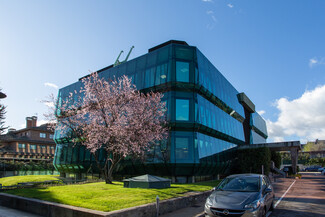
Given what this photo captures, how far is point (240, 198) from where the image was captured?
855 centimetres

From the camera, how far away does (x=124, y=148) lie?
65.3 feet

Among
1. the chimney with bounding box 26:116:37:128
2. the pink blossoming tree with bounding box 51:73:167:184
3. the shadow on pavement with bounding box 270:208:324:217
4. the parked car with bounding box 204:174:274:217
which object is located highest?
the chimney with bounding box 26:116:37:128

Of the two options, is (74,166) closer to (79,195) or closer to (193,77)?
(193,77)

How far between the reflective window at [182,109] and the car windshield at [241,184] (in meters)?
13.9

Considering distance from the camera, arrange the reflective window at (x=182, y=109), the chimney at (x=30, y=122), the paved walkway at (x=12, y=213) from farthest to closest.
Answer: the chimney at (x=30, y=122), the reflective window at (x=182, y=109), the paved walkway at (x=12, y=213)

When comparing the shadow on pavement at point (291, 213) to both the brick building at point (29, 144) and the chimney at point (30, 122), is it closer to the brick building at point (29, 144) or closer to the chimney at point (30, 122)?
the brick building at point (29, 144)

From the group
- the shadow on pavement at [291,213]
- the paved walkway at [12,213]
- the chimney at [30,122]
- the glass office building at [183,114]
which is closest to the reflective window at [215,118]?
the glass office building at [183,114]

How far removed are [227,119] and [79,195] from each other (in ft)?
88.0

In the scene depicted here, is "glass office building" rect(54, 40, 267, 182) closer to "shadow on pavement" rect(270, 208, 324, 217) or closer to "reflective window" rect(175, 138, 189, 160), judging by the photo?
"reflective window" rect(175, 138, 189, 160)

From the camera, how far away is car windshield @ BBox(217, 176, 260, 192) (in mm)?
9598

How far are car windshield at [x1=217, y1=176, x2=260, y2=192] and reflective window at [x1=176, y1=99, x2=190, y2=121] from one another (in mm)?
13933

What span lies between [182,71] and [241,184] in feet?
55.4

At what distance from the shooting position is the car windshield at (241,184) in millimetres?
9598

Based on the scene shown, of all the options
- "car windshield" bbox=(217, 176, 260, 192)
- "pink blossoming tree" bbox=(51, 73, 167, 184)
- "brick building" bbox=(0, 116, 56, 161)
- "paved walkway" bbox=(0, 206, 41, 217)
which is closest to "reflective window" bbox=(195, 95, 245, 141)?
"pink blossoming tree" bbox=(51, 73, 167, 184)
